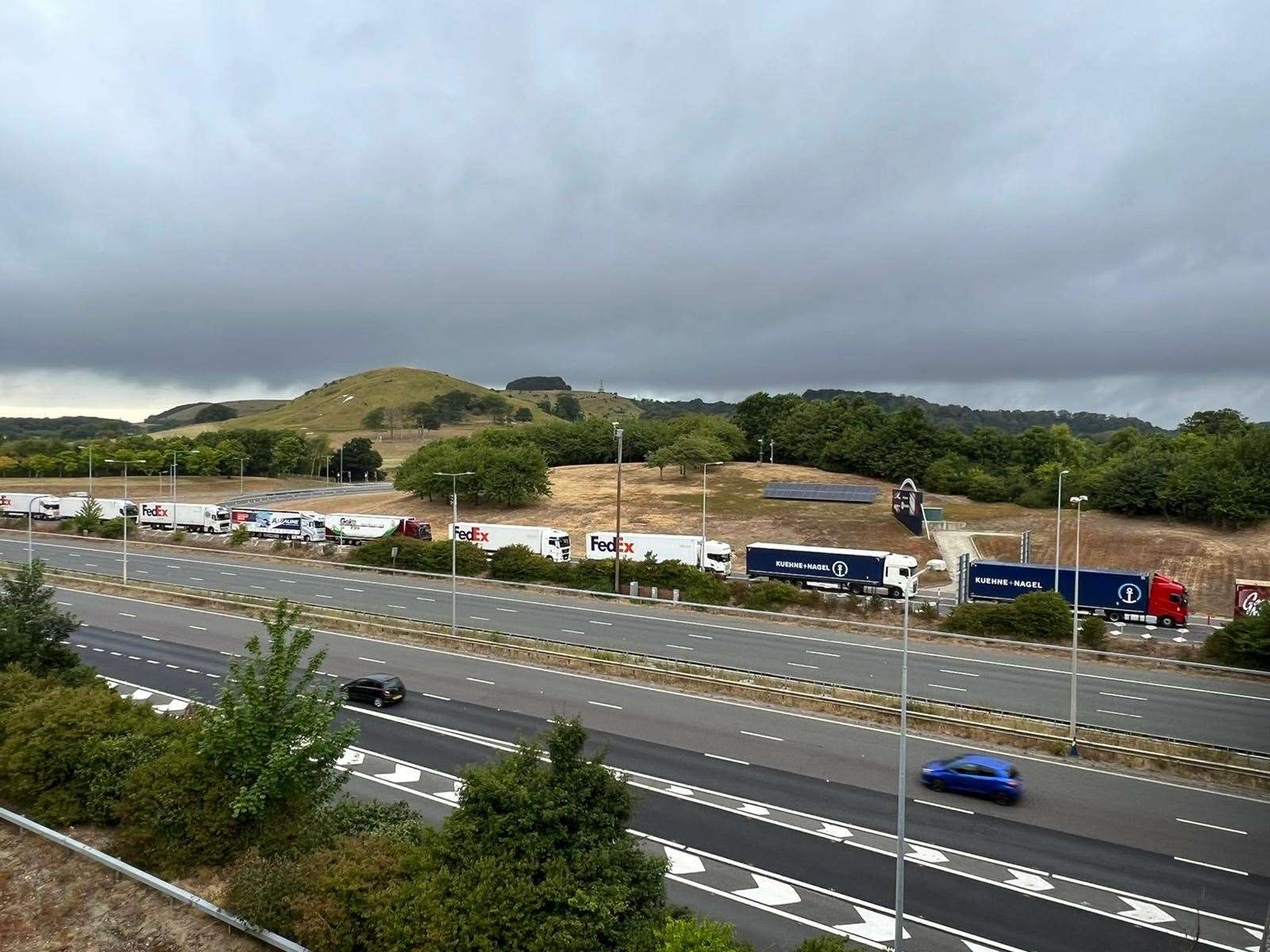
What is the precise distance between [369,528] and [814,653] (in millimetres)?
46792

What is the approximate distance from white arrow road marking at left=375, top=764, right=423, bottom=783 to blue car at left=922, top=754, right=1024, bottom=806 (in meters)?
14.8

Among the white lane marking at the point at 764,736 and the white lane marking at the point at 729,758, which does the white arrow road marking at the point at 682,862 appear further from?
the white lane marking at the point at 764,736

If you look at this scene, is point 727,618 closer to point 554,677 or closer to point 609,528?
point 554,677

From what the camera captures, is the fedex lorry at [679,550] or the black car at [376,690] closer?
the black car at [376,690]

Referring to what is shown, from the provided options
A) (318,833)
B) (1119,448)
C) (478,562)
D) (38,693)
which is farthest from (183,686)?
(1119,448)

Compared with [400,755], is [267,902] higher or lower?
higher

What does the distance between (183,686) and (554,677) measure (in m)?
14.7

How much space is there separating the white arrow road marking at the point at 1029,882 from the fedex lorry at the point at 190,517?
7849 centimetres

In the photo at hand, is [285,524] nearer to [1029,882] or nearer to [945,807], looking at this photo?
[945,807]

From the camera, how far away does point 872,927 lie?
1550cm

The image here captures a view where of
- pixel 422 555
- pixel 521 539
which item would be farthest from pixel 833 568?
pixel 422 555

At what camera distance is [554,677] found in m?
32.6

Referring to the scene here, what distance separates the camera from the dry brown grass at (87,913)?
1226 centimetres

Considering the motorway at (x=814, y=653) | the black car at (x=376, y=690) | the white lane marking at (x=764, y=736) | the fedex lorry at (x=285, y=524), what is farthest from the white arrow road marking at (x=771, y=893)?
the fedex lorry at (x=285, y=524)
